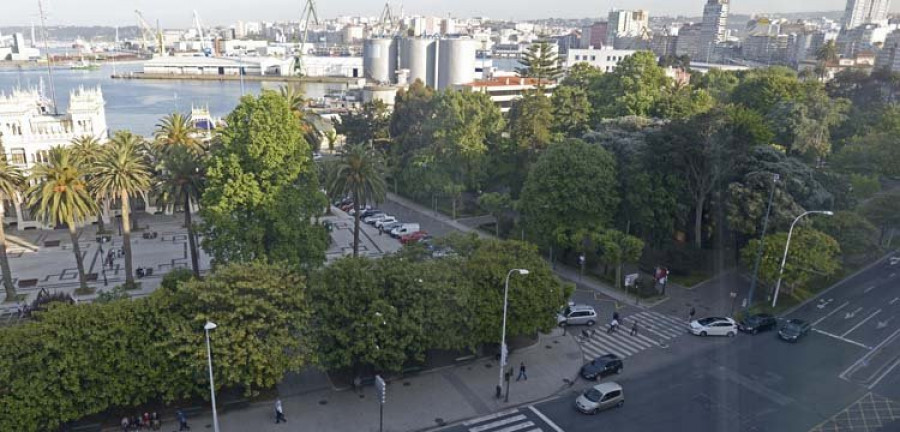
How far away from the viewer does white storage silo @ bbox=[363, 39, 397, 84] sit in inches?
6024

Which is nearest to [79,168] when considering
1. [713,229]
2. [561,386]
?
[561,386]

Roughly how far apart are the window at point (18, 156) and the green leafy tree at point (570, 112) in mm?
45235

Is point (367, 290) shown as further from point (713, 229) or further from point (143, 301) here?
point (713, 229)

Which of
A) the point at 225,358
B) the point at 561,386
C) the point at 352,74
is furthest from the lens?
the point at 352,74

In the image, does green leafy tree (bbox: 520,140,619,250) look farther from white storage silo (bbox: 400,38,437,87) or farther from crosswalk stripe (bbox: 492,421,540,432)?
white storage silo (bbox: 400,38,437,87)

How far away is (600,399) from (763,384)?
27.6 feet

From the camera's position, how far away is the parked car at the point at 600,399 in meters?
24.9

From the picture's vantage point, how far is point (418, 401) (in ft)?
84.3

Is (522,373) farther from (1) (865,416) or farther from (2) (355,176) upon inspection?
(2) (355,176)

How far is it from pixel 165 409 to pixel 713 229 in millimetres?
36107

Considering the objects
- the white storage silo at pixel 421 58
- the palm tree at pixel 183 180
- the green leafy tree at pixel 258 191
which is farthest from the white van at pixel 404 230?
the white storage silo at pixel 421 58

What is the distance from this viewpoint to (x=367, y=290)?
25.0 metres

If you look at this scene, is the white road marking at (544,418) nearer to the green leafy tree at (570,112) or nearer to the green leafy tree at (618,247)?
the green leafy tree at (618,247)

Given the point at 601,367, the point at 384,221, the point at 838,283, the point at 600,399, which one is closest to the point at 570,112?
the point at 384,221
